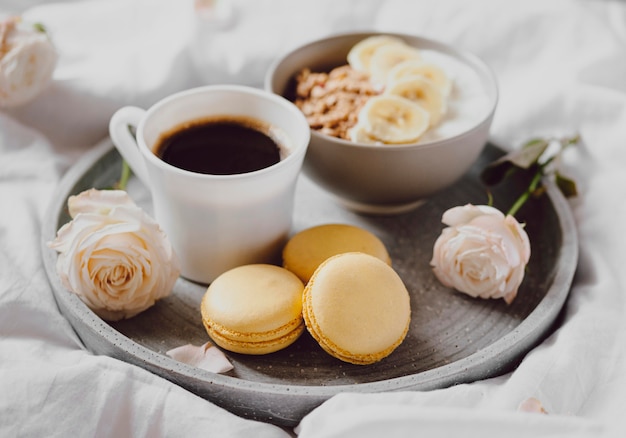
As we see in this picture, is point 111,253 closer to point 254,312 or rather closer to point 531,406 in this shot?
point 254,312

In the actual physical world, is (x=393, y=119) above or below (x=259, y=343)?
above

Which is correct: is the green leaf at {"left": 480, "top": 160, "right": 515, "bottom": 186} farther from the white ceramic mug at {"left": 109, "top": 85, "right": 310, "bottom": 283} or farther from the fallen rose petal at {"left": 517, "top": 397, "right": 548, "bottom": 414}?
the fallen rose petal at {"left": 517, "top": 397, "right": 548, "bottom": 414}

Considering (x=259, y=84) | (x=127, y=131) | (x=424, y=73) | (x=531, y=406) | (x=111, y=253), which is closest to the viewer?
(x=531, y=406)

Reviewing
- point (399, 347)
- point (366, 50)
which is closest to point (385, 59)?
point (366, 50)

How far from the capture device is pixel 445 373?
79cm

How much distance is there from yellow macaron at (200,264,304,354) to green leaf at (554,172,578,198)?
1.46 ft

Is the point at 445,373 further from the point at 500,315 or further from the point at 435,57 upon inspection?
the point at 435,57

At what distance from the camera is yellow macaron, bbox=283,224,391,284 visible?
901 mm

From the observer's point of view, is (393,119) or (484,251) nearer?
(484,251)

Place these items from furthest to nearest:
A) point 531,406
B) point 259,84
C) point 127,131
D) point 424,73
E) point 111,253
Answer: point 259,84
point 424,73
point 127,131
point 111,253
point 531,406

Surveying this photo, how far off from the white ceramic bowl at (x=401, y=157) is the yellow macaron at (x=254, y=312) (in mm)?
200

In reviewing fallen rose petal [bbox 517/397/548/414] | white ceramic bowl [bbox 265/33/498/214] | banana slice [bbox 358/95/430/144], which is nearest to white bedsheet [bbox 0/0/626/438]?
fallen rose petal [bbox 517/397/548/414]

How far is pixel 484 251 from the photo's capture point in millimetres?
897

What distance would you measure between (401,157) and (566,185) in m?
0.27
